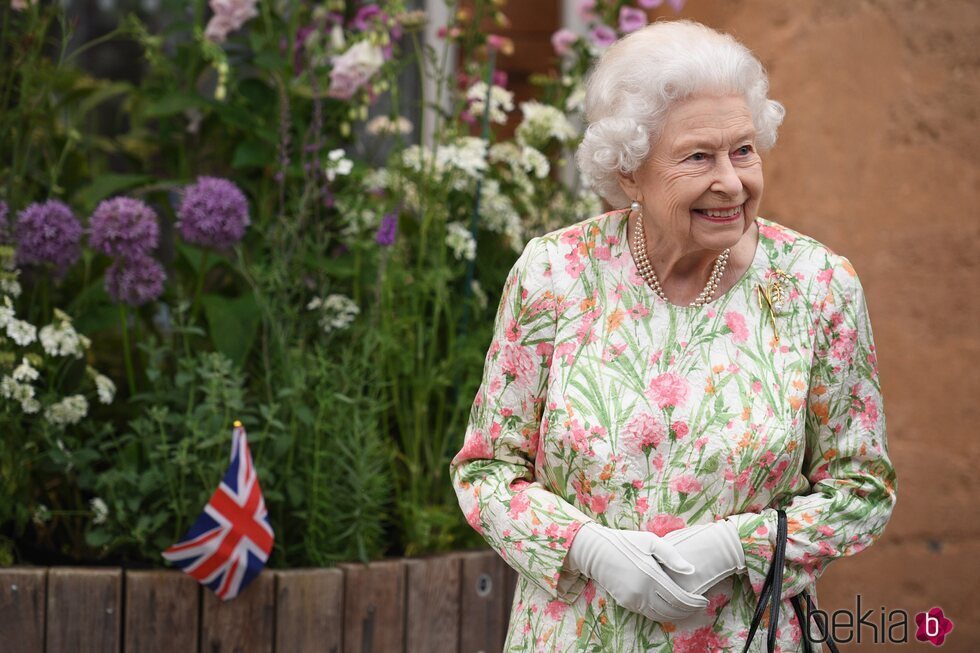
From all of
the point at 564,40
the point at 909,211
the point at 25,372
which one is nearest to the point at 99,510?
the point at 25,372

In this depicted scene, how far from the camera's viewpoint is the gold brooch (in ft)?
6.12

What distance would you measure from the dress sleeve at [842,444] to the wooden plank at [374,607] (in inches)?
49.7

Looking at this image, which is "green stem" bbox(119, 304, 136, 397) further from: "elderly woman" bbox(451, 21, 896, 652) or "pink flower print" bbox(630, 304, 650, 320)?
"pink flower print" bbox(630, 304, 650, 320)

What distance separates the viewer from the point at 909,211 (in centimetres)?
309

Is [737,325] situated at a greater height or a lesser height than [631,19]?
lesser

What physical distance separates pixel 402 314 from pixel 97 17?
1845mm

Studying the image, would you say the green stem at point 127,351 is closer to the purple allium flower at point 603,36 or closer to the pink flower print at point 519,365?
the pink flower print at point 519,365

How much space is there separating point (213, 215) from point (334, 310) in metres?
0.40

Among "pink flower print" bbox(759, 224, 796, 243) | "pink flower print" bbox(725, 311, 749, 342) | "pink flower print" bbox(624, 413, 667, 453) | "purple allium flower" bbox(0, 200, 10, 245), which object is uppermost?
"purple allium flower" bbox(0, 200, 10, 245)

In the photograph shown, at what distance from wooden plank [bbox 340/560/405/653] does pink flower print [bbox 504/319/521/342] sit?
3.70 ft

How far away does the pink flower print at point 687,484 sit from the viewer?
1810 millimetres

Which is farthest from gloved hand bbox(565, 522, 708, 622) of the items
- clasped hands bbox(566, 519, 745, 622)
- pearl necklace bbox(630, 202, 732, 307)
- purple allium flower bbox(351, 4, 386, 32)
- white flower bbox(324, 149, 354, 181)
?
purple allium flower bbox(351, 4, 386, 32)

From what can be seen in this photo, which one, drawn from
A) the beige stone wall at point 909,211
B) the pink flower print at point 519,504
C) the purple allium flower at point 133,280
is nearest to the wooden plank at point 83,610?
the purple allium flower at point 133,280

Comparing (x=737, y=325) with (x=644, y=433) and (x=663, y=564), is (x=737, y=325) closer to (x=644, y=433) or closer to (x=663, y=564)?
(x=644, y=433)
